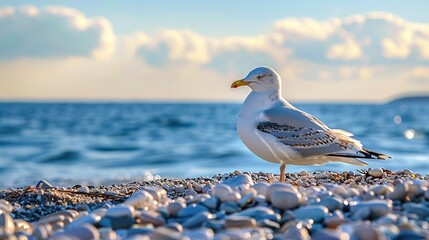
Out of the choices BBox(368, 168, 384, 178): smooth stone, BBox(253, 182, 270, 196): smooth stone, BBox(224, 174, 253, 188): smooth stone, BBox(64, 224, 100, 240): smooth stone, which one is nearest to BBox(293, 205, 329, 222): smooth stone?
BBox(253, 182, 270, 196): smooth stone

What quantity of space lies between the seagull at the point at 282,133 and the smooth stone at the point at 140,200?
150 cm

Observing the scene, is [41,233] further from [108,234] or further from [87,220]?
[108,234]

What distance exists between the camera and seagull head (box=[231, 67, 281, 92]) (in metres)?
5.13

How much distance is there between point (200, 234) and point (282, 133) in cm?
220

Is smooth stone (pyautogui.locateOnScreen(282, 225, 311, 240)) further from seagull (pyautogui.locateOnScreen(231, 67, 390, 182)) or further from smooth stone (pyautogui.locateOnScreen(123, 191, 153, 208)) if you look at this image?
seagull (pyautogui.locateOnScreen(231, 67, 390, 182))

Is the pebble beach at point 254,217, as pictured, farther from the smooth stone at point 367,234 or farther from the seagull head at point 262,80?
the seagull head at point 262,80

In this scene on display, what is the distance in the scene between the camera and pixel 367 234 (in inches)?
106

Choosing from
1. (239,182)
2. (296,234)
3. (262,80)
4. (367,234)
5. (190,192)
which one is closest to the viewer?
(367,234)

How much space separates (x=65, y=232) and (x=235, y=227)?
81cm

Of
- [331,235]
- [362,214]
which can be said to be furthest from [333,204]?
[331,235]

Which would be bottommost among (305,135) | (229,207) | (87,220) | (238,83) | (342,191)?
(87,220)

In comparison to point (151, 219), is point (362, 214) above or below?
above

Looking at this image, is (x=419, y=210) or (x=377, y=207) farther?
(x=419, y=210)

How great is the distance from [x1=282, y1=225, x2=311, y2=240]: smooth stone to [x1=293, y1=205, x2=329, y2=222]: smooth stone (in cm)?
25
